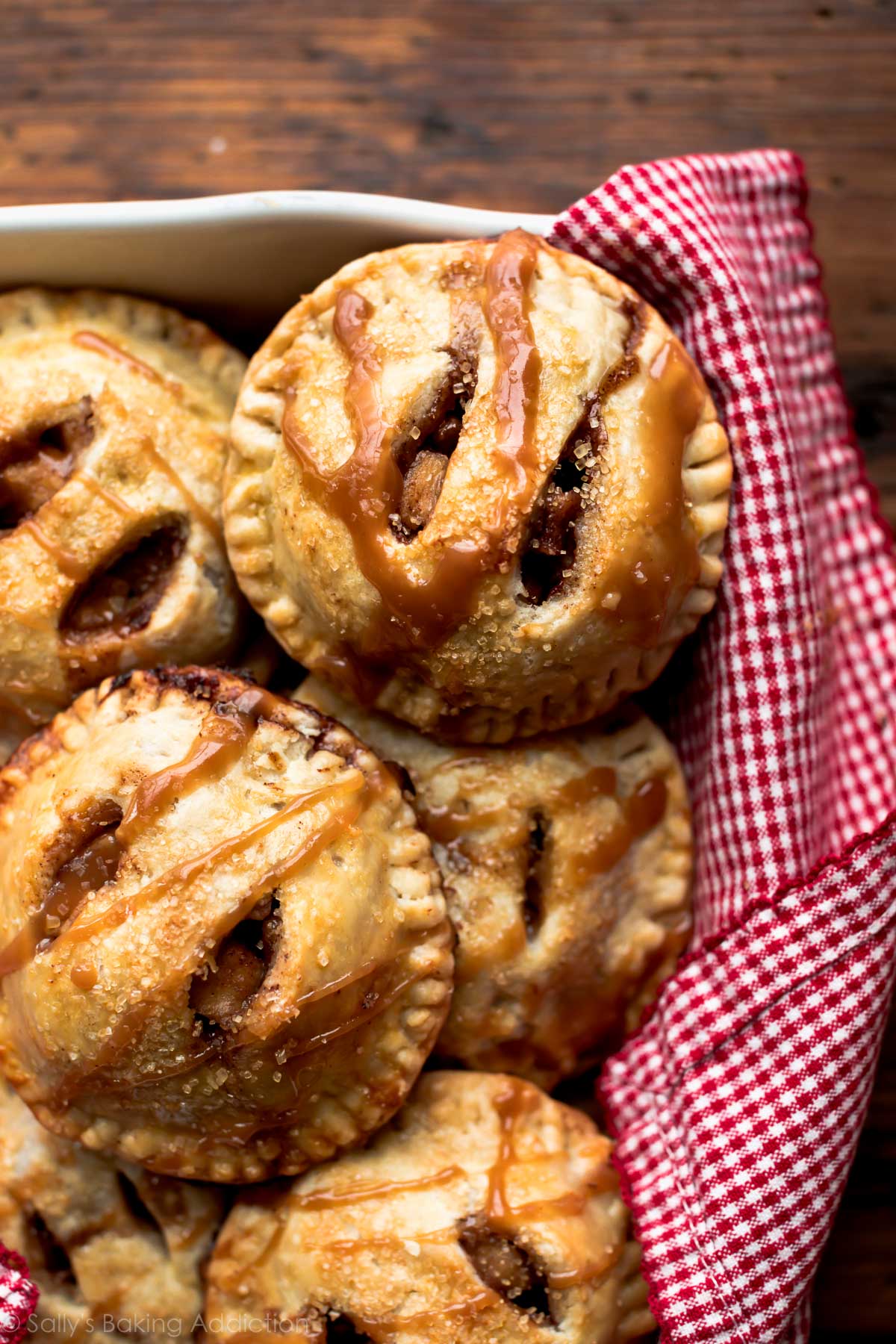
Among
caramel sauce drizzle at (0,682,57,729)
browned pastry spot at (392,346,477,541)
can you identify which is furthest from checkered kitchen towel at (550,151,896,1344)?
caramel sauce drizzle at (0,682,57,729)

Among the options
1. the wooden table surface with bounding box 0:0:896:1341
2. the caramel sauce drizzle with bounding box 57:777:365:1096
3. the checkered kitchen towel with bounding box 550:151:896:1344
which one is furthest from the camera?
the wooden table surface with bounding box 0:0:896:1341

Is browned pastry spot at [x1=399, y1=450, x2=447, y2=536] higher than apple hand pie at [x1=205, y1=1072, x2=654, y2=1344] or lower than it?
higher

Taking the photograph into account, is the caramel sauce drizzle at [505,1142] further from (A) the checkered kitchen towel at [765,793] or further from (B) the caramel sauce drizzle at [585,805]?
(B) the caramel sauce drizzle at [585,805]

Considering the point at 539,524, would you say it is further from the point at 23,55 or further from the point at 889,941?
the point at 23,55

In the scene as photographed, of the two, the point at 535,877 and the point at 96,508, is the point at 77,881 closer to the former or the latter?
the point at 96,508

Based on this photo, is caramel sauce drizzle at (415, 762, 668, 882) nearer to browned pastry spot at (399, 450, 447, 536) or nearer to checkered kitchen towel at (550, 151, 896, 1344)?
checkered kitchen towel at (550, 151, 896, 1344)

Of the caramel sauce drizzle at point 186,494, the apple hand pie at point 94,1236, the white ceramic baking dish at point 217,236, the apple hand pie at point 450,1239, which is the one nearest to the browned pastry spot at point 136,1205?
the apple hand pie at point 94,1236
